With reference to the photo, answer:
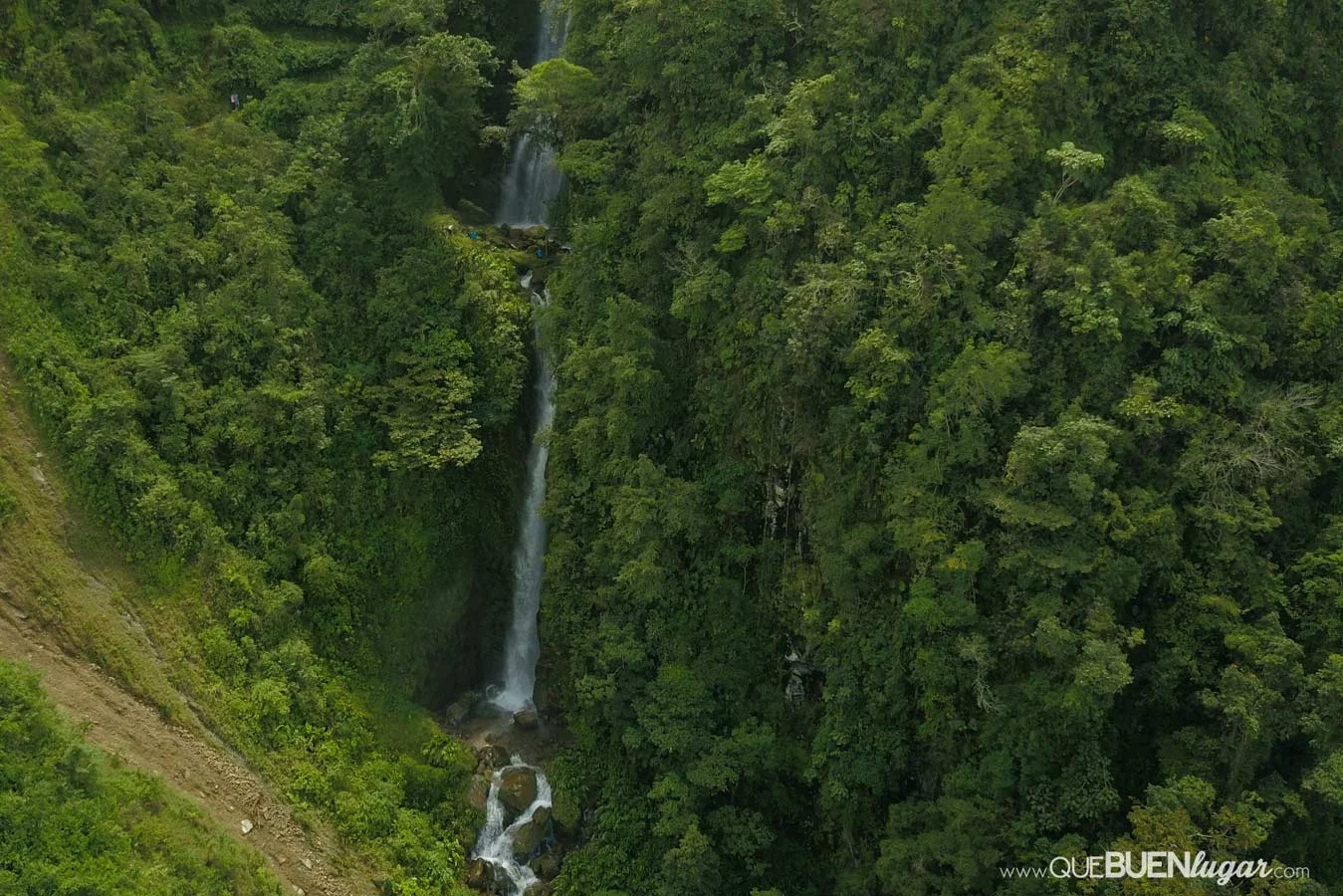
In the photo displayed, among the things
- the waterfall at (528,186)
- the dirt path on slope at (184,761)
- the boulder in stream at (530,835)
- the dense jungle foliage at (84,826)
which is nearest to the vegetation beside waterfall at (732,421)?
the dense jungle foliage at (84,826)

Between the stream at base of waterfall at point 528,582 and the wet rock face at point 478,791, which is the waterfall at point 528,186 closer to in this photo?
the stream at base of waterfall at point 528,582

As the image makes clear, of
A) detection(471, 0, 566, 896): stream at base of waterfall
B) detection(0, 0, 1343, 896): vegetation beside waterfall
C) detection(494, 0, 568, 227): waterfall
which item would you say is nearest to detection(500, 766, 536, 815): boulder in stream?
detection(471, 0, 566, 896): stream at base of waterfall

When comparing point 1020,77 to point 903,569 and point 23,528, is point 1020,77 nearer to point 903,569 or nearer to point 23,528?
point 903,569

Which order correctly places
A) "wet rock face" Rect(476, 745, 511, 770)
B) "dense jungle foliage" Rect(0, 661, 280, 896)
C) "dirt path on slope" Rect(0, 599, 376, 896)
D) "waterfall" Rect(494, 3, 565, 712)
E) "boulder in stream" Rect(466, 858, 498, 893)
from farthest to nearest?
1. "waterfall" Rect(494, 3, 565, 712)
2. "wet rock face" Rect(476, 745, 511, 770)
3. "boulder in stream" Rect(466, 858, 498, 893)
4. "dirt path on slope" Rect(0, 599, 376, 896)
5. "dense jungle foliage" Rect(0, 661, 280, 896)

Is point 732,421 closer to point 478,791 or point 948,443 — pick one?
point 948,443

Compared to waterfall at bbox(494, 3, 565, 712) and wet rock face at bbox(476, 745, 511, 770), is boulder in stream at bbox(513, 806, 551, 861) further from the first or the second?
waterfall at bbox(494, 3, 565, 712)

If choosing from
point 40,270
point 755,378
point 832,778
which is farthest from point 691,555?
point 40,270
